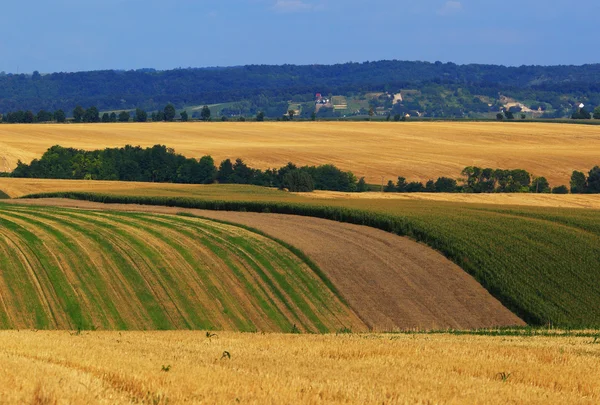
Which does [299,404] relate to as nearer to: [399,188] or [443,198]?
[443,198]

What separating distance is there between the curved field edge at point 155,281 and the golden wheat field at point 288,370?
976 cm

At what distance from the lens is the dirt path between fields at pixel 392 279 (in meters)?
36.4

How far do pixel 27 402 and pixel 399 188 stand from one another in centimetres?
8247

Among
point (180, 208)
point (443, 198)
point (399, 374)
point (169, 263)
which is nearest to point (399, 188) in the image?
point (443, 198)

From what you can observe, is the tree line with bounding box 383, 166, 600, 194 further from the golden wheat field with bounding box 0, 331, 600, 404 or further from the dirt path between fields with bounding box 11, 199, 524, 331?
the golden wheat field with bounding box 0, 331, 600, 404

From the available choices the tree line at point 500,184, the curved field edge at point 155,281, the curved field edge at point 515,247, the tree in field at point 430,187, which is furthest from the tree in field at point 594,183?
the curved field edge at point 155,281

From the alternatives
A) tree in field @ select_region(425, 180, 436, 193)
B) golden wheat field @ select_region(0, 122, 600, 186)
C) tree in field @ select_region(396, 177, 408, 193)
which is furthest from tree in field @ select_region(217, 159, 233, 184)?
tree in field @ select_region(425, 180, 436, 193)

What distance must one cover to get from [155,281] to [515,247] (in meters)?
18.6

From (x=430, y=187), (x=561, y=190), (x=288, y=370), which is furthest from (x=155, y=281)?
(x=561, y=190)

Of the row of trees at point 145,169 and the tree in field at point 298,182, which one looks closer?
the tree in field at point 298,182

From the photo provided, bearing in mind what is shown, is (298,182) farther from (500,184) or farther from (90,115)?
(90,115)

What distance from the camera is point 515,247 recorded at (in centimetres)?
4659

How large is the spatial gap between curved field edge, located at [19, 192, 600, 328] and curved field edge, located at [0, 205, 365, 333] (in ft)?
25.4

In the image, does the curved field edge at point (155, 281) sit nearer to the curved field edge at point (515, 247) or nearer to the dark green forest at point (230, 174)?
the curved field edge at point (515, 247)
